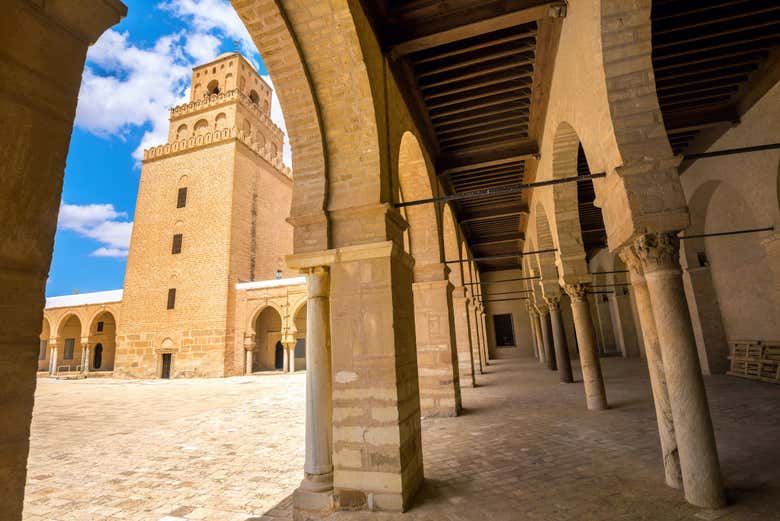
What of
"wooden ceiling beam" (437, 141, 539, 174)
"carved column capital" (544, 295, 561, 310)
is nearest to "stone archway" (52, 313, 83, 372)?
"wooden ceiling beam" (437, 141, 539, 174)

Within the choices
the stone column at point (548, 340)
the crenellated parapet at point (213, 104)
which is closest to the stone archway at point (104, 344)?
the crenellated parapet at point (213, 104)

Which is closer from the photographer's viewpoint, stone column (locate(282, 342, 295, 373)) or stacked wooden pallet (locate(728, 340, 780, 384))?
stacked wooden pallet (locate(728, 340, 780, 384))

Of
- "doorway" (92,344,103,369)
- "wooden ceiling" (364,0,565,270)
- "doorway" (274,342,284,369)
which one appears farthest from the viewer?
"doorway" (92,344,103,369)

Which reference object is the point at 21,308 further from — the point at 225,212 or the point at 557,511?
the point at 225,212

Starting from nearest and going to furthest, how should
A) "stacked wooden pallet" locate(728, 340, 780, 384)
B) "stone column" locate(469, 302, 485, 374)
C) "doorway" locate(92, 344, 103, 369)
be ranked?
1. "stacked wooden pallet" locate(728, 340, 780, 384)
2. "stone column" locate(469, 302, 485, 374)
3. "doorway" locate(92, 344, 103, 369)

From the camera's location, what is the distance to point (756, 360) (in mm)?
8930

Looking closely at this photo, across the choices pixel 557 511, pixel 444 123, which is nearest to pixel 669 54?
pixel 444 123

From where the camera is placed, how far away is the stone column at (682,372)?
3.27 m

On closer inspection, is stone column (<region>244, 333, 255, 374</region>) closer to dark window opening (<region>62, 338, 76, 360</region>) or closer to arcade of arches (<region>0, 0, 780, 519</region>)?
arcade of arches (<region>0, 0, 780, 519</region>)

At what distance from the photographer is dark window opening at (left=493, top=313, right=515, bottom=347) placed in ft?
80.3

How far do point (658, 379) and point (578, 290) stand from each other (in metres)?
3.96

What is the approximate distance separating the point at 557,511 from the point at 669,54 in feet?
20.5

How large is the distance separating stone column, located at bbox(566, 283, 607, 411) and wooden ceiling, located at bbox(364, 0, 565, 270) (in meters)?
3.08

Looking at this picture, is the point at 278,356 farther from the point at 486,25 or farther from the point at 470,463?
the point at 486,25
